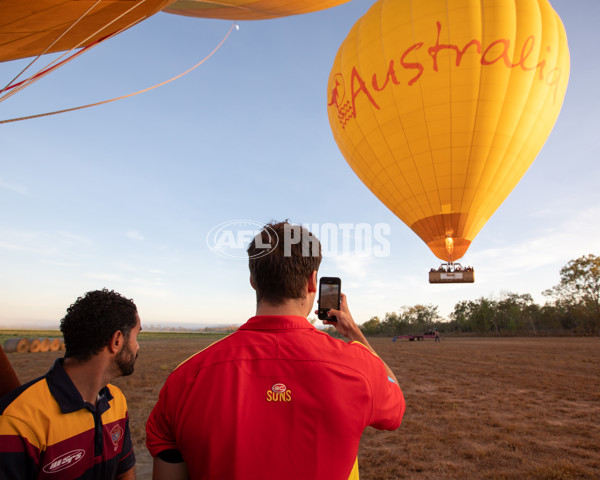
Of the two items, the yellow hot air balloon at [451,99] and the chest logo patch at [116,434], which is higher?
the yellow hot air balloon at [451,99]

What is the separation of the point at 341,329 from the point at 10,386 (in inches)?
60.9

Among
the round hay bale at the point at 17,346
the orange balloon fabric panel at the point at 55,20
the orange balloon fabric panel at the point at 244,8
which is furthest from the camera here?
the round hay bale at the point at 17,346

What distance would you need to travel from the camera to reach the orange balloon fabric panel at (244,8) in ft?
21.3

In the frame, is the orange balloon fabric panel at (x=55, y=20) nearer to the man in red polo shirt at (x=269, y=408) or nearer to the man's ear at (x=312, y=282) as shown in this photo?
the man's ear at (x=312, y=282)

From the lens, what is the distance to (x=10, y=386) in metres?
1.66

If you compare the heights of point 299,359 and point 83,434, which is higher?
point 299,359

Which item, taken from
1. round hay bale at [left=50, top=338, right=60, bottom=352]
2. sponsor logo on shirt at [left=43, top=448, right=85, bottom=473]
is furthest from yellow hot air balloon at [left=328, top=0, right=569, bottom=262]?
round hay bale at [left=50, top=338, right=60, bottom=352]

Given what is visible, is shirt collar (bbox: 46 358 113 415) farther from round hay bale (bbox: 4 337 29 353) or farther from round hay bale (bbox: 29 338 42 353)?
round hay bale (bbox: 29 338 42 353)

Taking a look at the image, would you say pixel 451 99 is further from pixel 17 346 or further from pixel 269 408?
pixel 17 346

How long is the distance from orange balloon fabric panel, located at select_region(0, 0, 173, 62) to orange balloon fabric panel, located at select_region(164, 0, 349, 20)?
9.23ft

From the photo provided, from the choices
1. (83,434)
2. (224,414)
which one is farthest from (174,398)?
(83,434)

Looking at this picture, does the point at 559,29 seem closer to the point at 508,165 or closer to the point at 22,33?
the point at 508,165

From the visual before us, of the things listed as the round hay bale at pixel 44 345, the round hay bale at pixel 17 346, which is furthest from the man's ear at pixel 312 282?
the round hay bale at pixel 44 345

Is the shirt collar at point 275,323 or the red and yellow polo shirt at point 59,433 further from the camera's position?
the red and yellow polo shirt at point 59,433
